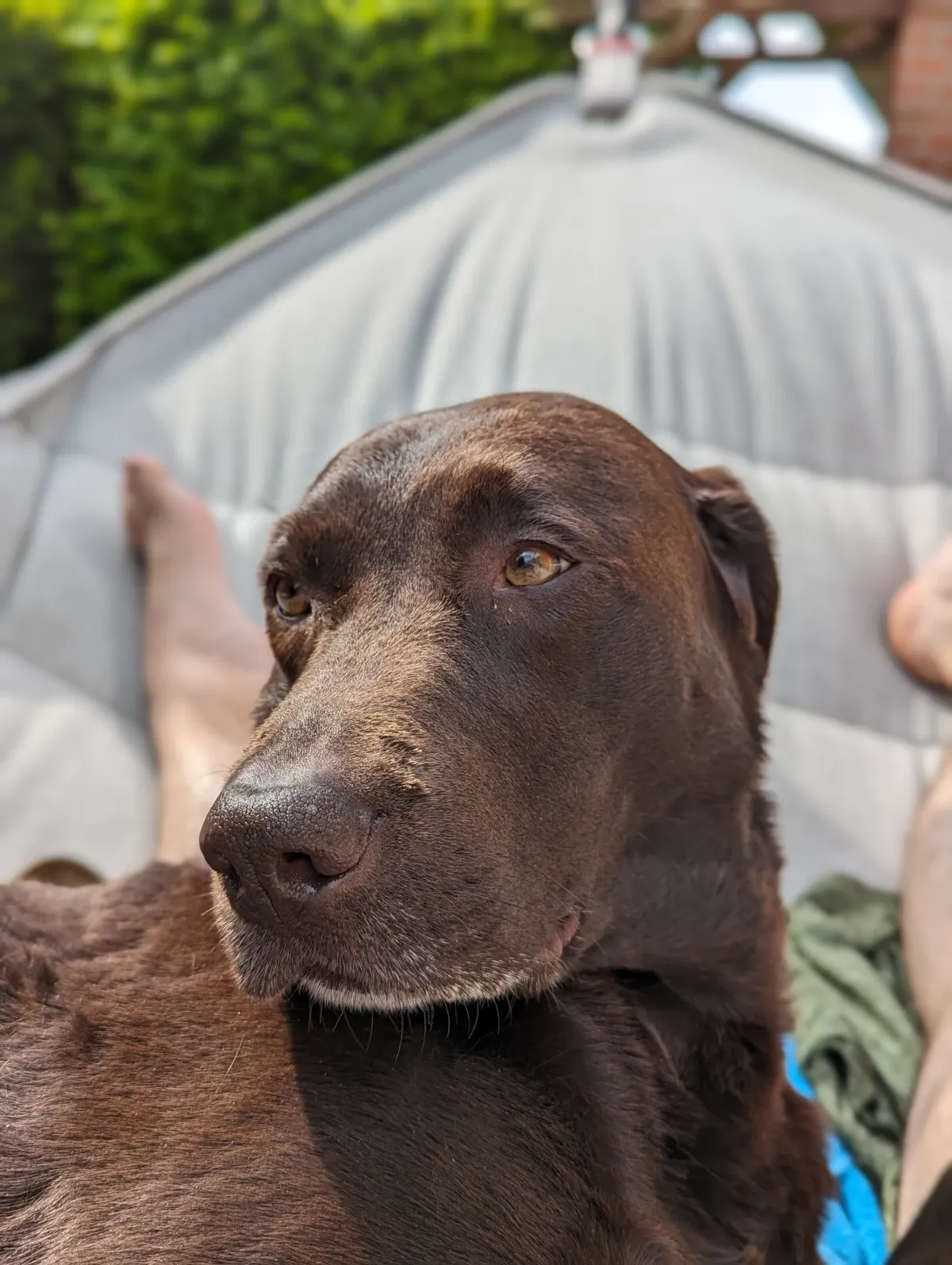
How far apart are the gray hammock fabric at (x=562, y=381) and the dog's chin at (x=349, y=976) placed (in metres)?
1.06

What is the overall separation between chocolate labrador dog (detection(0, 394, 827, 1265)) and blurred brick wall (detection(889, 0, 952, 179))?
3953mm

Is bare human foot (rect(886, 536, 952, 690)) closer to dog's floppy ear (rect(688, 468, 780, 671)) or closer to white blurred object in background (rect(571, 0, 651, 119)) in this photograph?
dog's floppy ear (rect(688, 468, 780, 671))

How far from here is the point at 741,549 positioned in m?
1.54

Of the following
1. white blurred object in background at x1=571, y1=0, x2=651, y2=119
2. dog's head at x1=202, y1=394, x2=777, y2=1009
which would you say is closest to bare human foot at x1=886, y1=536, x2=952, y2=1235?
dog's head at x1=202, y1=394, x2=777, y2=1009

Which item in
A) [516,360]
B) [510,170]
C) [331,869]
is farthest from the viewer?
[510,170]

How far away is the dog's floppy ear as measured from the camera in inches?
59.7

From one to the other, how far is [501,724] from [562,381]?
1.86 meters

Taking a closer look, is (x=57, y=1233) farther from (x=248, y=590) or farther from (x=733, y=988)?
(x=248, y=590)

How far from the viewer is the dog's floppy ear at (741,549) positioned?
4.98ft

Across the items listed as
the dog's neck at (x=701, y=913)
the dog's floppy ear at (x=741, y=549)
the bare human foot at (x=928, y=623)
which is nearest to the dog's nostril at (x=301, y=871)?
the dog's neck at (x=701, y=913)

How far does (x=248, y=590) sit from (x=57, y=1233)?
1.66 m

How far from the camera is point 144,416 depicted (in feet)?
9.68

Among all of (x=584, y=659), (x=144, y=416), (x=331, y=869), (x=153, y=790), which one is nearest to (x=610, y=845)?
(x=584, y=659)

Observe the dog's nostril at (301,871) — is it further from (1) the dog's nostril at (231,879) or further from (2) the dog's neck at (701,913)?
(2) the dog's neck at (701,913)
